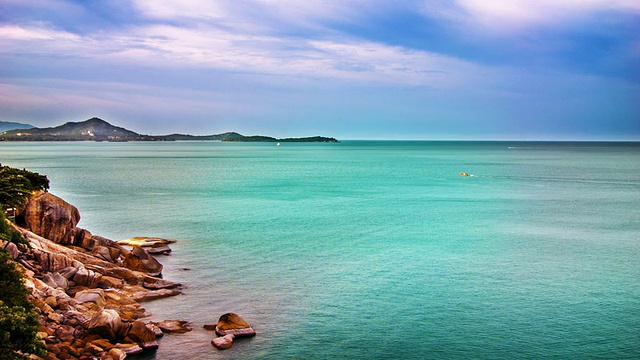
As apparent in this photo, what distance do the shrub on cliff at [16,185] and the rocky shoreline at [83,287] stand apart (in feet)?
2.28

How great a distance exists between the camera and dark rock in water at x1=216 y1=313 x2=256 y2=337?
26791 mm

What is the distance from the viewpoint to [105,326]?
25.0 metres

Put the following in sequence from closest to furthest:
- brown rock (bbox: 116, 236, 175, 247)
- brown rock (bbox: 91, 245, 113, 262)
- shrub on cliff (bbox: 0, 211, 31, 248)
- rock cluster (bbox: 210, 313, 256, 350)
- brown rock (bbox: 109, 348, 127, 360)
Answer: brown rock (bbox: 109, 348, 127, 360) → rock cluster (bbox: 210, 313, 256, 350) → shrub on cliff (bbox: 0, 211, 31, 248) → brown rock (bbox: 91, 245, 113, 262) → brown rock (bbox: 116, 236, 175, 247)

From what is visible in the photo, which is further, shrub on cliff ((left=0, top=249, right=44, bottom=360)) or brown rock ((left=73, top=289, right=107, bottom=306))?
brown rock ((left=73, top=289, right=107, bottom=306))

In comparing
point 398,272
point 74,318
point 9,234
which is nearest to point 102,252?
point 9,234

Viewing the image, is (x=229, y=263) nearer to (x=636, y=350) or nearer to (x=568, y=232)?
(x=636, y=350)

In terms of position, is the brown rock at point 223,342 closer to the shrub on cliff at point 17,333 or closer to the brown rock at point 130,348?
the brown rock at point 130,348

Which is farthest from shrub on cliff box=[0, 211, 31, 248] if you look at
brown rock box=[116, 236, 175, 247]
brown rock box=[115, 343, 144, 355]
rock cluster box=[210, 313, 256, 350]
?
brown rock box=[116, 236, 175, 247]

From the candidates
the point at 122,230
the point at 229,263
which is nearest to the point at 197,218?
the point at 122,230

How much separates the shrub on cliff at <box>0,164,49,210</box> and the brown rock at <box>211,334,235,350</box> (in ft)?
65.0

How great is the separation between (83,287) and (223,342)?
10.2m

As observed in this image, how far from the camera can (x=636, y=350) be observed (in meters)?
26.0

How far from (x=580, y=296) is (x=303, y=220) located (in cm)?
3340

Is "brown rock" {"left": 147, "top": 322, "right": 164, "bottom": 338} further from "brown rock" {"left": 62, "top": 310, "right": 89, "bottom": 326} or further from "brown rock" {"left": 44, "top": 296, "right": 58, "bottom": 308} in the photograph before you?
"brown rock" {"left": 44, "top": 296, "right": 58, "bottom": 308}
